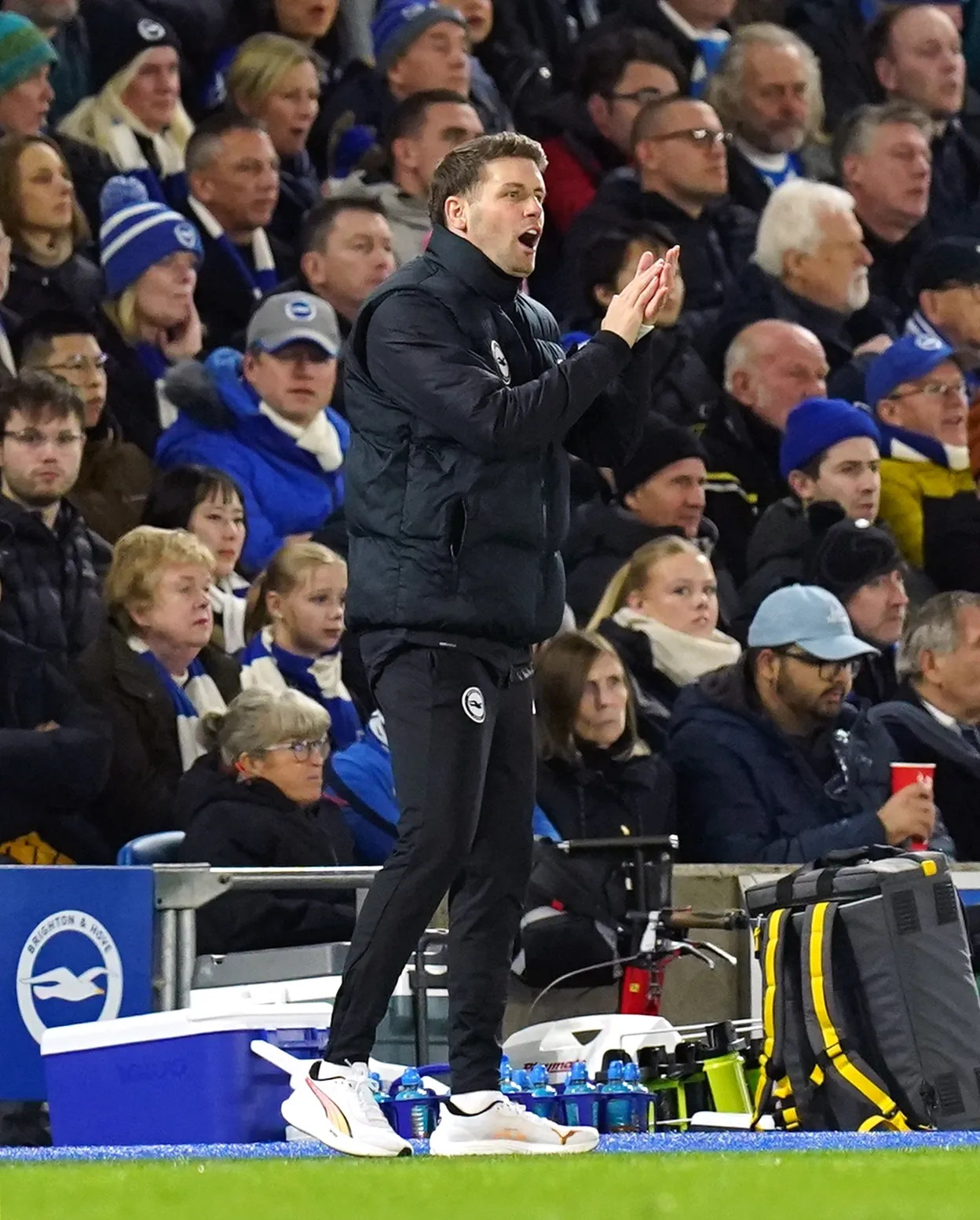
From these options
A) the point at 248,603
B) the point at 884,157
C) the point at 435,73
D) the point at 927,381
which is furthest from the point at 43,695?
the point at 884,157

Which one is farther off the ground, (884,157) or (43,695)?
(884,157)

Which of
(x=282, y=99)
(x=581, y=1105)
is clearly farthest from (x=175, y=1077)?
(x=282, y=99)

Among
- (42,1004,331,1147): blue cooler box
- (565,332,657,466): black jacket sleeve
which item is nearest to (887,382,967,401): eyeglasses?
(42,1004,331,1147): blue cooler box

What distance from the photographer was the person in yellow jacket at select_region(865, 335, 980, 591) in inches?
359

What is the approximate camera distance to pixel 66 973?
5.46 meters

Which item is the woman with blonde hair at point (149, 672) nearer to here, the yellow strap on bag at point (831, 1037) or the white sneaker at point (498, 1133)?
the yellow strap on bag at point (831, 1037)

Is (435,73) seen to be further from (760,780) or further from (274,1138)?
(274,1138)

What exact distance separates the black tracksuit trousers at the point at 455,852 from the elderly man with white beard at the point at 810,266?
5.64 meters

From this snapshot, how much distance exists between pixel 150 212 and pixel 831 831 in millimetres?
3078

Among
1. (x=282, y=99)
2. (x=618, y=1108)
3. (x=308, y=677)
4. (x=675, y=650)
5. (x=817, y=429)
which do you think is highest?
(x=282, y=99)

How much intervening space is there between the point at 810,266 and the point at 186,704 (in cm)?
408

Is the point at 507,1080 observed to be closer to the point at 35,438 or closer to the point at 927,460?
the point at 35,438

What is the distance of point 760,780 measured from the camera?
733 centimetres

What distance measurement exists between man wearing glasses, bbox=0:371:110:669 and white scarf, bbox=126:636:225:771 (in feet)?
0.75
